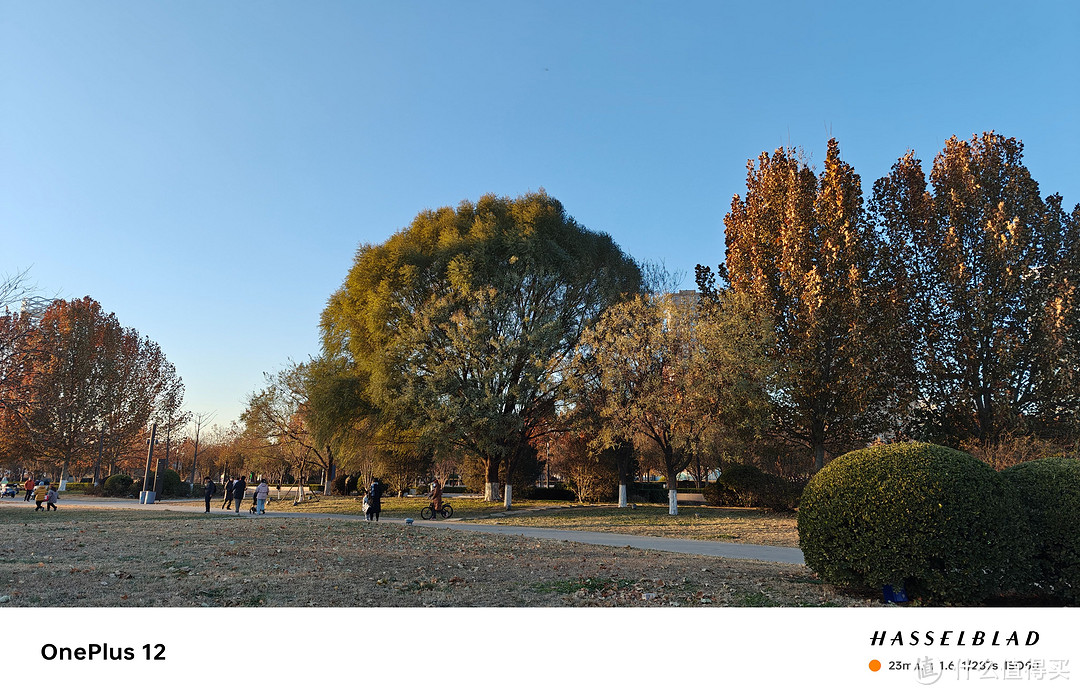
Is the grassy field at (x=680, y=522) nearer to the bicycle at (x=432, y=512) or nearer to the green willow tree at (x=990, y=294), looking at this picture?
the bicycle at (x=432, y=512)

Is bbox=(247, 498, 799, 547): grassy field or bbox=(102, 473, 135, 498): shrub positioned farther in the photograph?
bbox=(102, 473, 135, 498): shrub

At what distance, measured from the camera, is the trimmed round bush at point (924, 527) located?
7266 mm

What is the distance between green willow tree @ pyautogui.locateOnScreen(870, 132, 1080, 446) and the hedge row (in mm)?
18810

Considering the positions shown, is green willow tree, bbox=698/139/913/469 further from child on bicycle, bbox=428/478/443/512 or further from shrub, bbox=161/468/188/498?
shrub, bbox=161/468/188/498

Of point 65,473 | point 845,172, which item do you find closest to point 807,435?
point 845,172

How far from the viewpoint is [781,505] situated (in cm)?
2911

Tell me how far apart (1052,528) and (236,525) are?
56.8 ft

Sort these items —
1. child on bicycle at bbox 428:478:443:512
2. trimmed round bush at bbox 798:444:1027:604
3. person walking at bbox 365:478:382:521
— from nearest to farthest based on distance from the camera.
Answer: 1. trimmed round bush at bbox 798:444:1027:604
2. person walking at bbox 365:478:382:521
3. child on bicycle at bbox 428:478:443:512

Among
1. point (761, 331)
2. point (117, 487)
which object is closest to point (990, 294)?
point (761, 331)

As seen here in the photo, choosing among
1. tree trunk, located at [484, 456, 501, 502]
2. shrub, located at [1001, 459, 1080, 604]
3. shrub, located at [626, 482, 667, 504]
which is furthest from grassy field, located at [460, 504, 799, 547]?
shrub, located at [626, 482, 667, 504]

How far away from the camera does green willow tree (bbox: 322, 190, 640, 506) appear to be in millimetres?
28828

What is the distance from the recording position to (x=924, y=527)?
24.1 feet

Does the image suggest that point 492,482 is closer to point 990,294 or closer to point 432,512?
point 432,512
